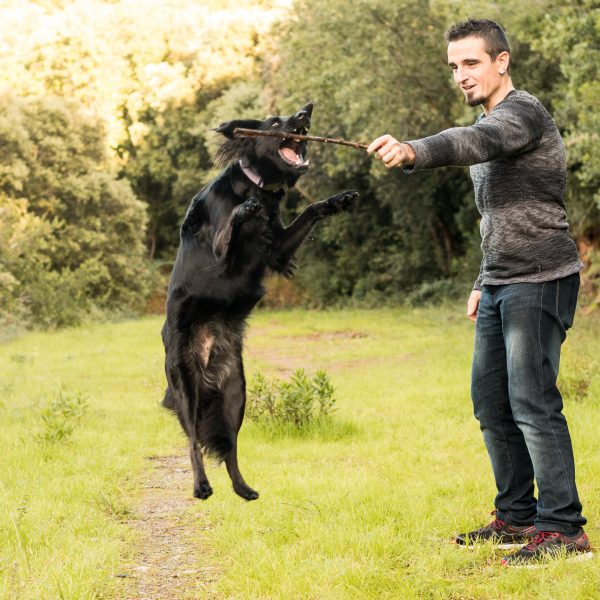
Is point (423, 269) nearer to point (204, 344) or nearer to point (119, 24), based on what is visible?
point (119, 24)

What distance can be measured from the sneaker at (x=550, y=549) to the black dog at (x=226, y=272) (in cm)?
142

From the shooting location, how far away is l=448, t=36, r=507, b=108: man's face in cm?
388

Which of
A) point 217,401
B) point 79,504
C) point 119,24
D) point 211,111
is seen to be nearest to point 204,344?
point 217,401

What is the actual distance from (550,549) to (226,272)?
2099mm

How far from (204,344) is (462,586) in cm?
184

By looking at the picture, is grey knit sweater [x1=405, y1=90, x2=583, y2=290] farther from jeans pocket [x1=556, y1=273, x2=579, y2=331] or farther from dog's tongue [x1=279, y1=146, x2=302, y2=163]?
dog's tongue [x1=279, y1=146, x2=302, y2=163]

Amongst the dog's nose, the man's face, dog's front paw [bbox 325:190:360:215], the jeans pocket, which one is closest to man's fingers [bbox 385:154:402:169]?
the man's face

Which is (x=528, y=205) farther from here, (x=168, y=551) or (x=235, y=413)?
(x=168, y=551)

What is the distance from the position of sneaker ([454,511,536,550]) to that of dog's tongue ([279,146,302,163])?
2.20m

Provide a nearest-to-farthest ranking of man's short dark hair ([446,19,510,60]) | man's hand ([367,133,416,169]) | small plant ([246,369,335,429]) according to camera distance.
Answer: man's hand ([367,133,416,169]) < man's short dark hair ([446,19,510,60]) < small plant ([246,369,335,429])

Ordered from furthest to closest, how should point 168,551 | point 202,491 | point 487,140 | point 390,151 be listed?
point 168,551 → point 202,491 → point 487,140 → point 390,151

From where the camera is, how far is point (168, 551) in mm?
4930

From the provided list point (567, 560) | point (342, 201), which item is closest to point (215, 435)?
point (342, 201)

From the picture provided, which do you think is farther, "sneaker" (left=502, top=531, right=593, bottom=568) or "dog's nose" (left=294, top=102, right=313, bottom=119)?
"dog's nose" (left=294, top=102, right=313, bottom=119)
